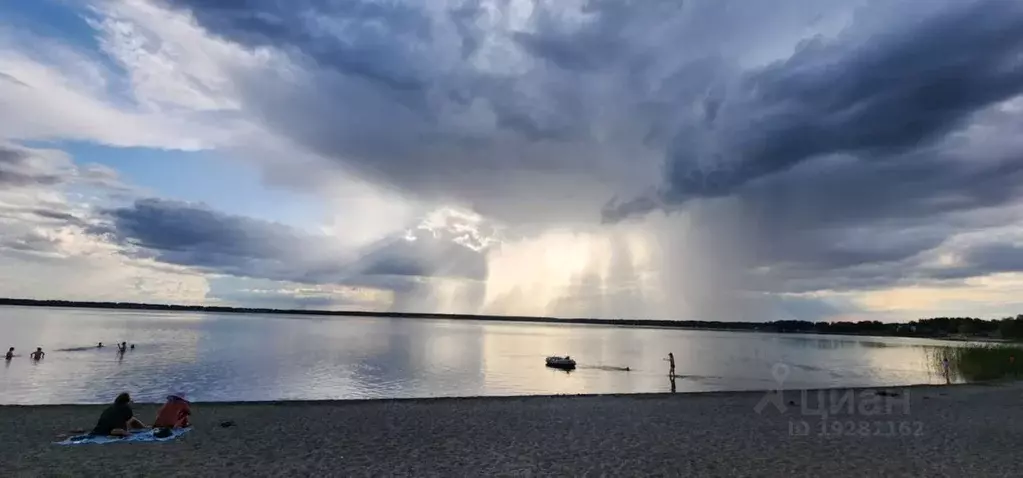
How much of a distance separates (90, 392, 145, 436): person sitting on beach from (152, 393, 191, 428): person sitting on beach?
54cm

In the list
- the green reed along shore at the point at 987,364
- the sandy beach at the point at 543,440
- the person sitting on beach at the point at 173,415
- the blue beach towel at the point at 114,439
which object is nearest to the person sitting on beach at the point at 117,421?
the blue beach towel at the point at 114,439

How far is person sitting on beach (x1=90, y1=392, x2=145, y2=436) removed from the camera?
1365cm

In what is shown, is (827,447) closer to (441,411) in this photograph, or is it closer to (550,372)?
(441,411)

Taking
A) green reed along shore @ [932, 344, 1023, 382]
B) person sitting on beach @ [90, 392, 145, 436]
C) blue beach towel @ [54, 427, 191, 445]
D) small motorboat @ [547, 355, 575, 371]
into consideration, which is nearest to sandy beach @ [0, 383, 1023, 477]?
blue beach towel @ [54, 427, 191, 445]

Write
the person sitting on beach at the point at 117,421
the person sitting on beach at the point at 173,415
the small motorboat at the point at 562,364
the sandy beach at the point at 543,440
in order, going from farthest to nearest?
the small motorboat at the point at 562,364 → the person sitting on beach at the point at 173,415 → the person sitting on beach at the point at 117,421 → the sandy beach at the point at 543,440

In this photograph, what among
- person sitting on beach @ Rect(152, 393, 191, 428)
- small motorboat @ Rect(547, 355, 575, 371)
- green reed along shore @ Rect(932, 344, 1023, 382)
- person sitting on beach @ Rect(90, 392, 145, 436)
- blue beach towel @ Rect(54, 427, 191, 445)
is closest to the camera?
blue beach towel @ Rect(54, 427, 191, 445)

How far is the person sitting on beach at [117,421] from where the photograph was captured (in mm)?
13648

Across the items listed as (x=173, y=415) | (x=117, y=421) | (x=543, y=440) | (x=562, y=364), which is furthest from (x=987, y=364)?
(x=117, y=421)

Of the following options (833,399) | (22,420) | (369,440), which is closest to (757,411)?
(833,399)

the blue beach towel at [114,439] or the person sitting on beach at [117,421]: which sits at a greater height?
the person sitting on beach at [117,421]

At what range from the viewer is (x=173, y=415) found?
15.0 m

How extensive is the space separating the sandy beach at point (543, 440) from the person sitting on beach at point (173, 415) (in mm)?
527

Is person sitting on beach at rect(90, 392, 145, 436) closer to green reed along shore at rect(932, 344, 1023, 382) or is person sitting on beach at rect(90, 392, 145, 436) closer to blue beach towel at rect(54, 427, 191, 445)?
blue beach towel at rect(54, 427, 191, 445)

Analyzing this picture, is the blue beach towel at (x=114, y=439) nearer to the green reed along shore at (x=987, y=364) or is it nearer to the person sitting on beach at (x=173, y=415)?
the person sitting on beach at (x=173, y=415)
